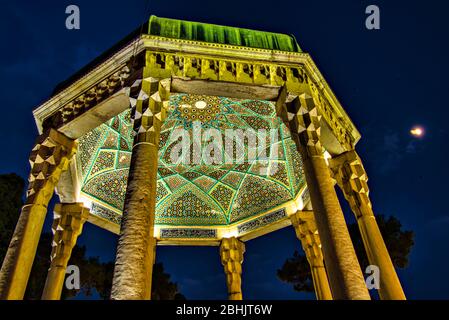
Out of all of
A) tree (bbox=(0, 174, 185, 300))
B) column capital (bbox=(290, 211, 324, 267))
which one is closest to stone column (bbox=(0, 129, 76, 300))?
tree (bbox=(0, 174, 185, 300))

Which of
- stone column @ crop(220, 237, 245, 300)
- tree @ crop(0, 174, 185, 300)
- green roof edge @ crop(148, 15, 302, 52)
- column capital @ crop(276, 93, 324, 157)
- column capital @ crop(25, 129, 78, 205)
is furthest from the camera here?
tree @ crop(0, 174, 185, 300)

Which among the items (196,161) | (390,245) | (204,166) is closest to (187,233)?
(204,166)

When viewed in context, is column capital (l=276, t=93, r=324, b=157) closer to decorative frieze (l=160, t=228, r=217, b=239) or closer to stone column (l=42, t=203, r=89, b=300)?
stone column (l=42, t=203, r=89, b=300)

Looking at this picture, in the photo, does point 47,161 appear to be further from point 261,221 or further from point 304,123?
point 261,221

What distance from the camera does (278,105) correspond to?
6203mm

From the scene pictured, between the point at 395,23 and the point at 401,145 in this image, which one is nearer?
the point at 395,23

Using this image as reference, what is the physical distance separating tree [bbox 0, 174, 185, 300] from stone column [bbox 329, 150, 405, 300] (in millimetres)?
9755

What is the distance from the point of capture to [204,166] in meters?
10.7

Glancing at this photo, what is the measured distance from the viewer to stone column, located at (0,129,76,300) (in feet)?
15.6

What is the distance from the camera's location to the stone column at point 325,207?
4.06 m
